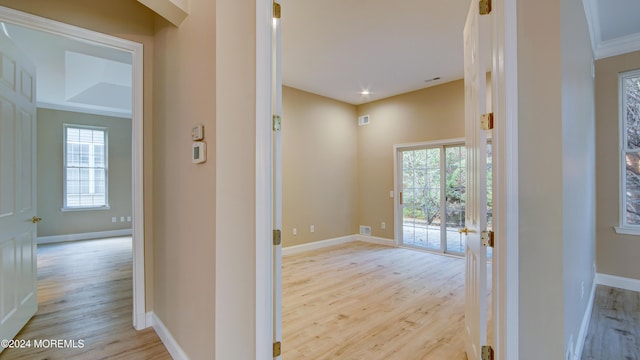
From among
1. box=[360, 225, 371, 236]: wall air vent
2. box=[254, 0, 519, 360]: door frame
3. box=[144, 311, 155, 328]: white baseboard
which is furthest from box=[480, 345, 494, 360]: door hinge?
box=[360, 225, 371, 236]: wall air vent

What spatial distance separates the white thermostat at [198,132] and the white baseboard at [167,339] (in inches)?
57.7

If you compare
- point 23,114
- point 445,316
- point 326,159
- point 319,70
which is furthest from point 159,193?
point 326,159

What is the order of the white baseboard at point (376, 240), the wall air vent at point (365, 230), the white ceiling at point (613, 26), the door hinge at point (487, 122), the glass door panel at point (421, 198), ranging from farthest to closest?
the wall air vent at point (365, 230)
the white baseboard at point (376, 240)
the glass door panel at point (421, 198)
the white ceiling at point (613, 26)
the door hinge at point (487, 122)

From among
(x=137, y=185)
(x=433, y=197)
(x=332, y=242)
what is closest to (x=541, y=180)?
(x=137, y=185)

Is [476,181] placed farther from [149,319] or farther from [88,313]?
[88,313]

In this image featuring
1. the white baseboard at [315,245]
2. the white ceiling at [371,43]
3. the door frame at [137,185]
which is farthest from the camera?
the white baseboard at [315,245]

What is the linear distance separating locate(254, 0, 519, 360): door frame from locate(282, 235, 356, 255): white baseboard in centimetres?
374

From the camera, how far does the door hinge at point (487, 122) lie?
1.50 m

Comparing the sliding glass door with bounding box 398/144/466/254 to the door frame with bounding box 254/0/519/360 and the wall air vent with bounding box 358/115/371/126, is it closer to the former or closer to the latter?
the wall air vent with bounding box 358/115/371/126

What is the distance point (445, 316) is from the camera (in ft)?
9.23

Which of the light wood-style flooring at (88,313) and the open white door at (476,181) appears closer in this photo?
the open white door at (476,181)

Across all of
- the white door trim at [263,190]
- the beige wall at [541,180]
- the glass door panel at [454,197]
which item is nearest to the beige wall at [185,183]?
the white door trim at [263,190]

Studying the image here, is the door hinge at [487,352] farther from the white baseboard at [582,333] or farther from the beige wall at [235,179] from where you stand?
the beige wall at [235,179]

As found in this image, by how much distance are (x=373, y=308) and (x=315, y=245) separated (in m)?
2.76
